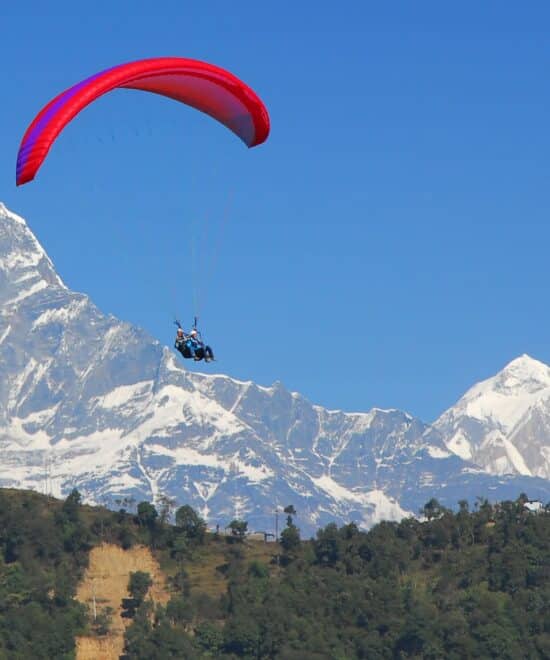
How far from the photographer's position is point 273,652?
652ft

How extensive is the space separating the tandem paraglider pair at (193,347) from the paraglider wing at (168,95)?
34.2ft

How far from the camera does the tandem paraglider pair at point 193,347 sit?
A: 101 m

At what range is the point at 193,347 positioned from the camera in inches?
3984

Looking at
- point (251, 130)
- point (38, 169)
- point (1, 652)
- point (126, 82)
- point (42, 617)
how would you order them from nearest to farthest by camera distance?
1. point (38, 169)
2. point (126, 82)
3. point (251, 130)
4. point (1, 652)
5. point (42, 617)

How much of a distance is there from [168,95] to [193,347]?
40.9ft

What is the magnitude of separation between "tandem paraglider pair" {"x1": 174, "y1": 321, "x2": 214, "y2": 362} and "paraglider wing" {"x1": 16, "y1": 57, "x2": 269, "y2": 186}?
10420 millimetres

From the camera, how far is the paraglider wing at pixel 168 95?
9069 cm

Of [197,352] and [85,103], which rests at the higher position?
[85,103]

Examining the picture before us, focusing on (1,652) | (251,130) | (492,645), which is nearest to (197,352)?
(251,130)

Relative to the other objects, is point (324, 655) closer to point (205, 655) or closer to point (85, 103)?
point (205, 655)

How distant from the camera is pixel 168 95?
102750mm

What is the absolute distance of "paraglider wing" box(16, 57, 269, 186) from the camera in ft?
298

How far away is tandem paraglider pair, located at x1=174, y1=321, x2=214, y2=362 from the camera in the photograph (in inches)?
3969

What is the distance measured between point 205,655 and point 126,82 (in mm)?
110036
